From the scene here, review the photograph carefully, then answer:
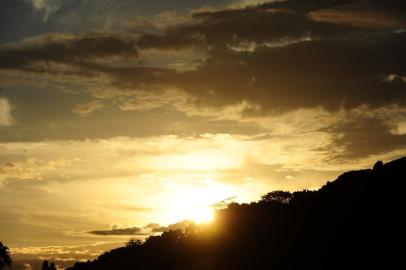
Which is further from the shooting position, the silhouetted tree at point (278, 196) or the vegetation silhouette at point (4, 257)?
the silhouetted tree at point (278, 196)

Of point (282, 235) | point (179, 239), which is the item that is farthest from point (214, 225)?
point (282, 235)

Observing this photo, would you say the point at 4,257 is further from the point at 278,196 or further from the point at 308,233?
the point at 278,196

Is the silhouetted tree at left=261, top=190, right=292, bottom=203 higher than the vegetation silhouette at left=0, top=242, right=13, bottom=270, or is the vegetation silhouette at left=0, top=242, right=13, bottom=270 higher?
the silhouetted tree at left=261, top=190, right=292, bottom=203

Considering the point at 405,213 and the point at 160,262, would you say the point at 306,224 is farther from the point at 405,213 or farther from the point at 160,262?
the point at 160,262

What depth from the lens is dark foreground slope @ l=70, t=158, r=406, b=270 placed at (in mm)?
89062

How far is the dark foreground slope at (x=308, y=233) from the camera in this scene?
8906cm

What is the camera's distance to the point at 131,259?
140125mm

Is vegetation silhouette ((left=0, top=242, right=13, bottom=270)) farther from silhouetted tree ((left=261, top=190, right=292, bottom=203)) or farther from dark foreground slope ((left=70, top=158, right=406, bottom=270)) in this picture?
silhouetted tree ((left=261, top=190, right=292, bottom=203))

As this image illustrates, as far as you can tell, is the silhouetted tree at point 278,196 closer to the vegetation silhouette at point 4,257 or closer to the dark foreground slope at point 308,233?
the dark foreground slope at point 308,233

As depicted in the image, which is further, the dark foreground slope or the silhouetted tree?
the silhouetted tree

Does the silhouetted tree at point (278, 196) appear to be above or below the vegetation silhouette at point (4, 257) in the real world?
above

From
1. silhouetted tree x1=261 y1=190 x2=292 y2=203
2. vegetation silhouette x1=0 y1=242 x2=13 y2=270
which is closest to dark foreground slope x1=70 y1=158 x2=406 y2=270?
silhouetted tree x1=261 y1=190 x2=292 y2=203

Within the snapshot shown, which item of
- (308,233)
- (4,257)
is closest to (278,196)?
(308,233)

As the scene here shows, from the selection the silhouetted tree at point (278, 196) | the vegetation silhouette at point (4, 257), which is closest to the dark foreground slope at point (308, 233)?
the silhouetted tree at point (278, 196)
